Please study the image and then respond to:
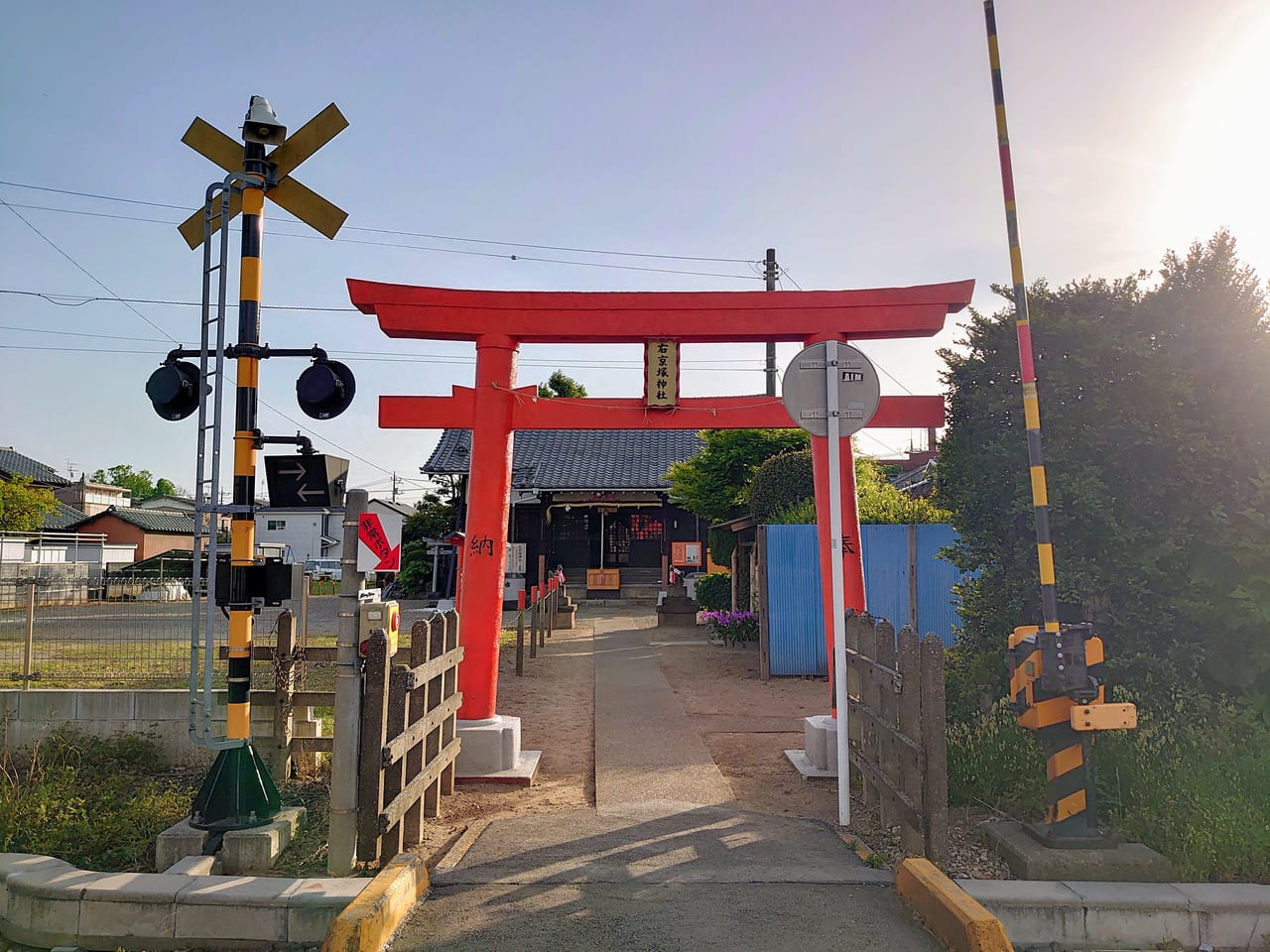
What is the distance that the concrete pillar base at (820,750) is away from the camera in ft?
22.0

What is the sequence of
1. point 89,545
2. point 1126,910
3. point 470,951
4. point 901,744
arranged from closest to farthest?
point 470,951 → point 1126,910 → point 901,744 → point 89,545

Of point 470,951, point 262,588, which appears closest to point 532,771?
point 262,588

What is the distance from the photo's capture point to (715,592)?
19.4 m

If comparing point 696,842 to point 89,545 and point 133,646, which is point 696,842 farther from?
point 89,545

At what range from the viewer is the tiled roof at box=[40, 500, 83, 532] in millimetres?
39209

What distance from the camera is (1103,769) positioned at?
5133 millimetres

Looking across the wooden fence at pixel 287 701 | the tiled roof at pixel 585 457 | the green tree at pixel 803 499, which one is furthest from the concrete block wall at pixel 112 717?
the tiled roof at pixel 585 457

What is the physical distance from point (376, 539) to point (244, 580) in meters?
0.95

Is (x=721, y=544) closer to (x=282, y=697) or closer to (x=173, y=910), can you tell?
(x=282, y=697)

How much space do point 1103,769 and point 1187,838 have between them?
2.75ft

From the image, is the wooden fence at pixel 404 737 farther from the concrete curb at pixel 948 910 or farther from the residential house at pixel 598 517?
the residential house at pixel 598 517

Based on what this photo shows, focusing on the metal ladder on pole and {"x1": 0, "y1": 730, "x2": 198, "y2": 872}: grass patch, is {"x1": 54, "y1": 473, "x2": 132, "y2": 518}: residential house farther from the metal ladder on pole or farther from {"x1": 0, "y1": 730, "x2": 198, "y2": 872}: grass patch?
the metal ladder on pole

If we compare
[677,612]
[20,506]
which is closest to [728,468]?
[677,612]

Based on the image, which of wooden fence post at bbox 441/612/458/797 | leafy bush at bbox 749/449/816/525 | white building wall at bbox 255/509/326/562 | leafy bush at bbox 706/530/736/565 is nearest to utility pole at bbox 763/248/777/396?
leafy bush at bbox 706/530/736/565
